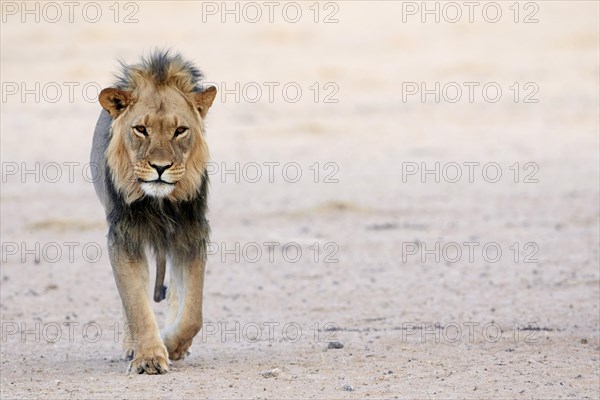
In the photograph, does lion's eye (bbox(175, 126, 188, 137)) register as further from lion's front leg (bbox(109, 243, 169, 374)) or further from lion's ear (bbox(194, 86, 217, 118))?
lion's front leg (bbox(109, 243, 169, 374))

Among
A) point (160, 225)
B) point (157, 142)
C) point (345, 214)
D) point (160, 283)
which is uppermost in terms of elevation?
point (157, 142)

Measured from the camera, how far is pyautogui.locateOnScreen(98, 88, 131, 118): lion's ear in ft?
20.3

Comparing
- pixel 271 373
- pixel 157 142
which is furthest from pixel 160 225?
pixel 271 373

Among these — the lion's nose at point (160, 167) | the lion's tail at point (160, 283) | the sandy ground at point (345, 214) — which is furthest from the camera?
the lion's tail at point (160, 283)

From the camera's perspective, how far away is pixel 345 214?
12.0 m

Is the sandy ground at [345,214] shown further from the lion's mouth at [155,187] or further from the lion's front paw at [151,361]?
the lion's mouth at [155,187]

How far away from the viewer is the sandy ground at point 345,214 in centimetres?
646

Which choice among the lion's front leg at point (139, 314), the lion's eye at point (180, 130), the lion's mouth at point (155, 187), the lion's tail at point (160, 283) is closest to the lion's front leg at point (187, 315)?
the lion's front leg at point (139, 314)

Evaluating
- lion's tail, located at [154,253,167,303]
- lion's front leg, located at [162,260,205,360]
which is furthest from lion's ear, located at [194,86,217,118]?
lion's tail, located at [154,253,167,303]

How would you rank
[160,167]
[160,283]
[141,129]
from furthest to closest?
[160,283]
[141,129]
[160,167]

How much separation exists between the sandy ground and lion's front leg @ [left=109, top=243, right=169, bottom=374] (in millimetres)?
85

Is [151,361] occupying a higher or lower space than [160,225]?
lower

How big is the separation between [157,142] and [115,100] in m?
0.36

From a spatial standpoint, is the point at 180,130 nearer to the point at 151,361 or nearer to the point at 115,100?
the point at 115,100
